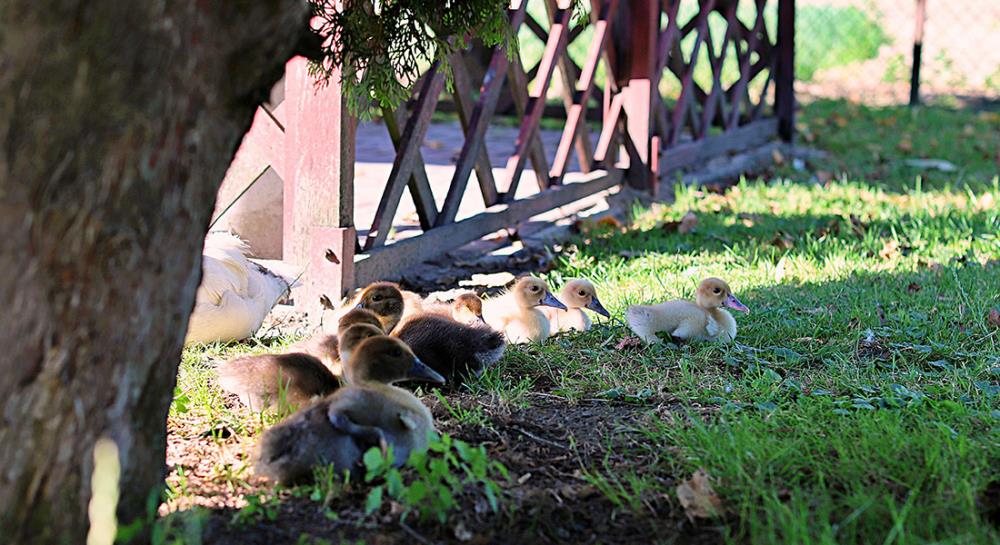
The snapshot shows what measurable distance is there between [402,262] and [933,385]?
309 centimetres

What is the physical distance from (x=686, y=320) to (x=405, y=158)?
2144mm

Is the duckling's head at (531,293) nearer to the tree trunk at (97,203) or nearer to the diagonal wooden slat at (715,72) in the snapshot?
the tree trunk at (97,203)

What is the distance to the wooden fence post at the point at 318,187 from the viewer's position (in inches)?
216

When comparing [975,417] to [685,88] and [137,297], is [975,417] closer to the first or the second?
[137,297]

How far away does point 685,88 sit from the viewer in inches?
391

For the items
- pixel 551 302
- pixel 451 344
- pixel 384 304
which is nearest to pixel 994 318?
pixel 551 302

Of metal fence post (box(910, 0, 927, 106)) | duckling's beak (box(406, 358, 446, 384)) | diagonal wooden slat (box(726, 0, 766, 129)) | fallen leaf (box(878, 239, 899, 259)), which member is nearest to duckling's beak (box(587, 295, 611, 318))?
duckling's beak (box(406, 358, 446, 384))

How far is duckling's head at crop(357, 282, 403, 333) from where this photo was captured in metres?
4.59

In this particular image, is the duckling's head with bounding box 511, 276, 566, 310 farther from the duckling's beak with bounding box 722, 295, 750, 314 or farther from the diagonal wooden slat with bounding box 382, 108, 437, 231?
the diagonal wooden slat with bounding box 382, 108, 437, 231

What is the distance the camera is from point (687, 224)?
7762 mm

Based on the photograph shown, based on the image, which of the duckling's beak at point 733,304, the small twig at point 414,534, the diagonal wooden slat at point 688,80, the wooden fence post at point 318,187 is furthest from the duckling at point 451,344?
the diagonal wooden slat at point 688,80

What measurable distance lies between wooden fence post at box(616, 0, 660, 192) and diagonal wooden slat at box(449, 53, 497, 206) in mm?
1998

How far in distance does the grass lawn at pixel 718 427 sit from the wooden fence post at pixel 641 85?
8.21 feet

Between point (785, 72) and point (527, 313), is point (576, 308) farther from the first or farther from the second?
point (785, 72)
